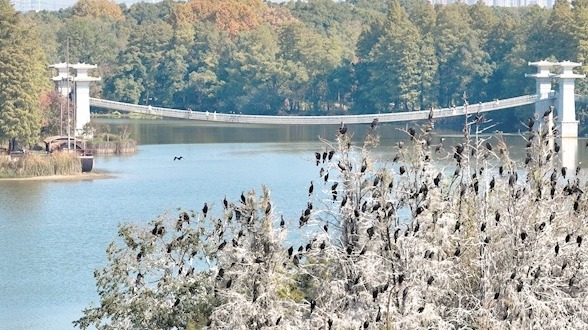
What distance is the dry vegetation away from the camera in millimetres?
15805

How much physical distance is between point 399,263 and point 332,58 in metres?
63.0

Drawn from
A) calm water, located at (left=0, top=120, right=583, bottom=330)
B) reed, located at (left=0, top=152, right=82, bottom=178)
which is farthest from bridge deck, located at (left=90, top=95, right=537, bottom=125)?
reed, located at (left=0, top=152, right=82, bottom=178)

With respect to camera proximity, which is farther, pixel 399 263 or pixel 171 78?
pixel 171 78

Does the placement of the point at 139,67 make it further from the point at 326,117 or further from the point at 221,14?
the point at 326,117

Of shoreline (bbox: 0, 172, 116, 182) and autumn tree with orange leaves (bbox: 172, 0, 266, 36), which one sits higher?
autumn tree with orange leaves (bbox: 172, 0, 266, 36)

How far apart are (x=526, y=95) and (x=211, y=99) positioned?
1920cm

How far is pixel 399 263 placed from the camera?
16359mm

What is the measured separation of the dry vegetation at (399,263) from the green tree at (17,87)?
28.9 metres

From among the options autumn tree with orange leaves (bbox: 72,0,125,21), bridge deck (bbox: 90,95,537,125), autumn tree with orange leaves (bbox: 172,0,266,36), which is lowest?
bridge deck (bbox: 90,95,537,125)

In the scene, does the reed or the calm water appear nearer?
the calm water

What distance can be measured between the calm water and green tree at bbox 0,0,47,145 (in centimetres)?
244

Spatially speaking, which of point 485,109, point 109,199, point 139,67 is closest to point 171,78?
point 139,67

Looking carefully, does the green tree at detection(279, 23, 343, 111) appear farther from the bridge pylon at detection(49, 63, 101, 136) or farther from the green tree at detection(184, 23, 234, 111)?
the bridge pylon at detection(49, 63, 101, 136)

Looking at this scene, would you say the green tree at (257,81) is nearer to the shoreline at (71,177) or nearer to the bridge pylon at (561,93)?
the bridge pylon at (561,93)
